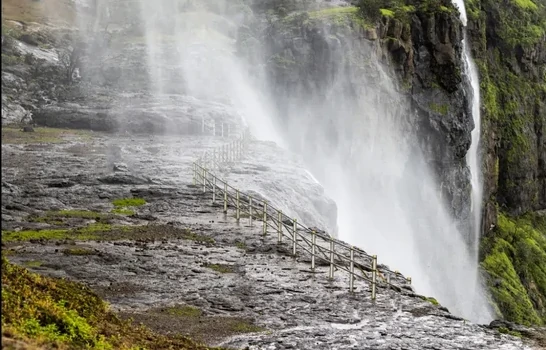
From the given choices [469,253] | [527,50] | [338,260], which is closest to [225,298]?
[338,260]

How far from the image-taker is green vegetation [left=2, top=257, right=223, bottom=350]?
9.26 meters

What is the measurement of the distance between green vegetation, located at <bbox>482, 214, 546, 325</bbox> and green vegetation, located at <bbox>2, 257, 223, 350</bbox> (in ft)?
221

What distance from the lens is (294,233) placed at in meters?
22.2

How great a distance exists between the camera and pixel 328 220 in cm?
3347

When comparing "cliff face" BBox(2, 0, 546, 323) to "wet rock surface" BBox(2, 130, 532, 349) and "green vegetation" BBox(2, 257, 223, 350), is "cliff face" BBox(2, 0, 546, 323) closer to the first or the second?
"wet rock surface" BBox(2, 130, 532, 349)

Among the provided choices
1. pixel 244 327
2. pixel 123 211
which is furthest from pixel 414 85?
pixel 244 327

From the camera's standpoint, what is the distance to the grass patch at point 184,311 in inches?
592

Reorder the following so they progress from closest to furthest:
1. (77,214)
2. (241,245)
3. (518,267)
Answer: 1. (241,245)
2. (77,214)
3. (518,267)

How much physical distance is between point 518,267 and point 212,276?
76.5 meters

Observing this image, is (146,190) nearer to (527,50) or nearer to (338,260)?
(338,260)

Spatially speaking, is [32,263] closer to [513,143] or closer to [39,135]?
[39,135]

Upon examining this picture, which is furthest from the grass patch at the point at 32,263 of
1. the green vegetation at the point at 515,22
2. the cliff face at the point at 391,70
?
the green vegetation at the point at 515,22

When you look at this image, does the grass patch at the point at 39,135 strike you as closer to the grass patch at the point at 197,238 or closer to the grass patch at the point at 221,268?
the grass patch at the point at 197,238

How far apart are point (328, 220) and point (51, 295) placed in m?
22.9
